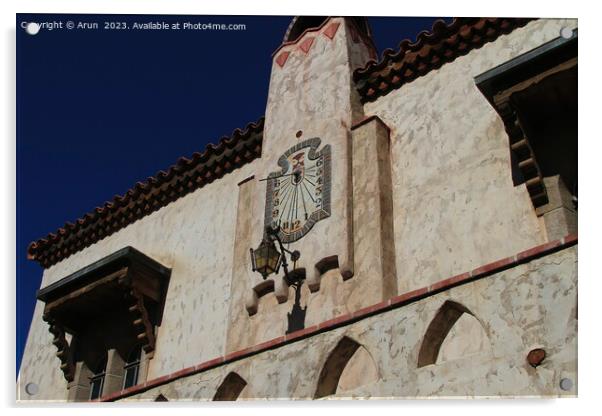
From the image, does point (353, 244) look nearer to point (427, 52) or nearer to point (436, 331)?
point (427, 52)

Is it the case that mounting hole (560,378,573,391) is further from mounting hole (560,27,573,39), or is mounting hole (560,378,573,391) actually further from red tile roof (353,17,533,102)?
red tile roof (353,17,533,102)

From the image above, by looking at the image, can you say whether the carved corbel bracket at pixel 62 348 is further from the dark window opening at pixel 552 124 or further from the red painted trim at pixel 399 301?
the dark window opening at pixel 552 124

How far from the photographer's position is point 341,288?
873cm

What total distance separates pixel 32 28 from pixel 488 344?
4.26 metres

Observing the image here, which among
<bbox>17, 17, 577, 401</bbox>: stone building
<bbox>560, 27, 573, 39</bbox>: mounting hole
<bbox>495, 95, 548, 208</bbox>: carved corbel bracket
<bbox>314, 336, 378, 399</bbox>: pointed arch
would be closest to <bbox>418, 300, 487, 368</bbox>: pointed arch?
<bbox>17, 17, 577, 401</bbox>: stone building

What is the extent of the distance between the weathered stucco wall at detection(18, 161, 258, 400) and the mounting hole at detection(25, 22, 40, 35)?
3.65 m

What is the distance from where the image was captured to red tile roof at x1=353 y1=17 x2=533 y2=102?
9.31m

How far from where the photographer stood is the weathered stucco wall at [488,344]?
5547 millimetres

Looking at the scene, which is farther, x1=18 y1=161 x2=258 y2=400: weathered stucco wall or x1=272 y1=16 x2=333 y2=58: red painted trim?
x1=272 y1=16 x2=333 y2=58: red painted trim

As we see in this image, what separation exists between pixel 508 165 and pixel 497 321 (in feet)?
9.51

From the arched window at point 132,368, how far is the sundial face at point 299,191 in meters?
2.43

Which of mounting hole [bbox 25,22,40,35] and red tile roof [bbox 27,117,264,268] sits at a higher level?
red tile roof [bbox 27,117,264,268]

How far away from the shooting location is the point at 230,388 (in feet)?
23.0

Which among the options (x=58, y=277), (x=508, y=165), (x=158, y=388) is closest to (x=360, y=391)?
(x=158, y=388)
